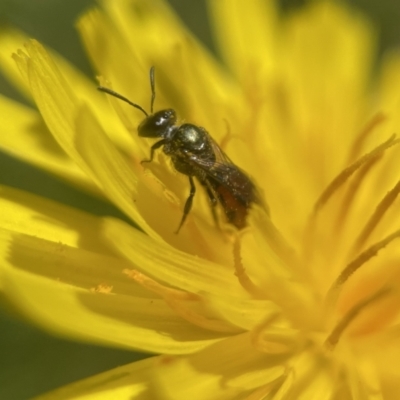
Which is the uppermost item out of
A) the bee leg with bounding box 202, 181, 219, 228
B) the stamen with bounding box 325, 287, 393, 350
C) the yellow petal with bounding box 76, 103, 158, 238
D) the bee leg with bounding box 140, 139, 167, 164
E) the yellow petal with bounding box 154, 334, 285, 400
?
the bee leg with bounding box 140, 139, 167, 164

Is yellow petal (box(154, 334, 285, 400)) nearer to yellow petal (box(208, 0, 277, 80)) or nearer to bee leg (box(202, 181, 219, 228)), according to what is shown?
bee leg (box(202, 181, 219, 228))

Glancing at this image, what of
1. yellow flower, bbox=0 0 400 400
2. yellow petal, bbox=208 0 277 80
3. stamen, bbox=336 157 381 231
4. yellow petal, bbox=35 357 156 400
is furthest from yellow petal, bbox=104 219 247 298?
yellow petal, bbox=208 0 277 80

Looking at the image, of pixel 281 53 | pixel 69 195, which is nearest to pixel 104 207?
pixel 69 195

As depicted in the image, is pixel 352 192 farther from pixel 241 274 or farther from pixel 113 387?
pixel 113 387

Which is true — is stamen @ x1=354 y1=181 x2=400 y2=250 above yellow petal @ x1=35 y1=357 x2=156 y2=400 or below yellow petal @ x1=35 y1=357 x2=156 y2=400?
above

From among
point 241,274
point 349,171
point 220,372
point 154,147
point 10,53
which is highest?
point 10,53

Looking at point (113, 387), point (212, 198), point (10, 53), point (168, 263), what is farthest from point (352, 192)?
point (10, 53)
